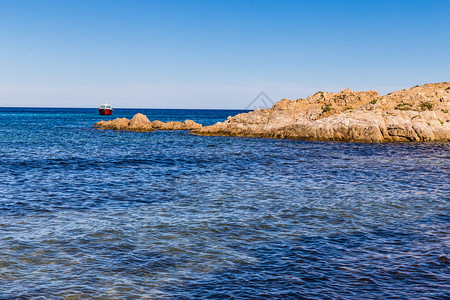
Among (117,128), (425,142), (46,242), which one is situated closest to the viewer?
(46,242)

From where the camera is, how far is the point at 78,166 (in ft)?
101

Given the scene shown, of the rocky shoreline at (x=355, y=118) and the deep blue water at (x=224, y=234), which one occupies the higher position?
the rocky shoreline at (x=355, y=118)

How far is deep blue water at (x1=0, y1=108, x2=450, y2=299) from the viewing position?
32.2 ft

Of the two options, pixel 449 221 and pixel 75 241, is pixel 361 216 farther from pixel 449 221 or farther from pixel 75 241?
pixel 75 241

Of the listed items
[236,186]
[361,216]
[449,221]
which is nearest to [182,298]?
[361,216]

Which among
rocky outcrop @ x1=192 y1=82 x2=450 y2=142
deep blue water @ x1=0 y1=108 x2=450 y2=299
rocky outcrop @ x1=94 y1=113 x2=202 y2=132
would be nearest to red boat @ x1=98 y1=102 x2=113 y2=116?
rocky outcrop @ x1=94 y1=113 x2=202 y2=132

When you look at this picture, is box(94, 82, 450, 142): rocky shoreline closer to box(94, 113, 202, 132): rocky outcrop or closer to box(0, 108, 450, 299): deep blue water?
box(94, 113, 202, 132): rocky outcrop

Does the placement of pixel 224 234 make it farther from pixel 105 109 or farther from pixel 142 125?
pixel 105 109

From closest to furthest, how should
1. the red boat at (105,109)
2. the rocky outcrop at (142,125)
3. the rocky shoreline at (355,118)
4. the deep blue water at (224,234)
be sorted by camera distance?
the deep blue water at (224,234) < the rocky shoreline at (355,118) < the rocky outcrop at (142,125) < the red boat at (105,109)

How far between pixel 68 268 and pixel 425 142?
52.4 metres

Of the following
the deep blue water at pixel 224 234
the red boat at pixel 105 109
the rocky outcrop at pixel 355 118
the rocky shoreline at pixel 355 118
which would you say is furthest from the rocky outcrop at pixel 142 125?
the red boat at pixel 105 109

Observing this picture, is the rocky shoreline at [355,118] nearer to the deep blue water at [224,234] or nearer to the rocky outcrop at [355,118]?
the rocky outcrop at [355,118]

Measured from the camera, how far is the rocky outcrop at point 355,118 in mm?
54312

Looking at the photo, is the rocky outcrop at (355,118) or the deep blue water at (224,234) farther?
the rocky outcrop at (355,118)
